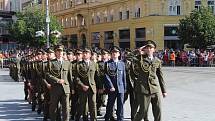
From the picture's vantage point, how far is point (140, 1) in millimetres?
57938

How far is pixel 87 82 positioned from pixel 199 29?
3777 cm

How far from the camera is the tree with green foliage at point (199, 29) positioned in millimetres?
48312

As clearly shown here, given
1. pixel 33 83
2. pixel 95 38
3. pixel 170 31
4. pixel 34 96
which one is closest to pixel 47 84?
pixel 33 83

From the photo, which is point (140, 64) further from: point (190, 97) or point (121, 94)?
point (190, 97)

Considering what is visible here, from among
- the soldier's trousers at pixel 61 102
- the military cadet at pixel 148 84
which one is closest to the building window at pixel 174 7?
the soldier's trousers at pixel 61 102

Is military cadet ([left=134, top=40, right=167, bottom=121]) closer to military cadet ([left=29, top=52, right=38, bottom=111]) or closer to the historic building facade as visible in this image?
military cadet ([left=29, top=52, right=38, bottom=111])

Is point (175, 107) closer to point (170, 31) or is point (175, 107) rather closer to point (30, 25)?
point (170, 31)

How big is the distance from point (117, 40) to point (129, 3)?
5218 mm

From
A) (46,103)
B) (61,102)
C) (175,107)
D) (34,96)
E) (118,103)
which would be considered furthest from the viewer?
(175,107)

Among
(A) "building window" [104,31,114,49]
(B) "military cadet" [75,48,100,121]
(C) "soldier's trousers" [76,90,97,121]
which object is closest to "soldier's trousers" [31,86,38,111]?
(C) "soldier's trousers" [76,90,97,121]

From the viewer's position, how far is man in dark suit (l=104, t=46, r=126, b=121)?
39.0ft

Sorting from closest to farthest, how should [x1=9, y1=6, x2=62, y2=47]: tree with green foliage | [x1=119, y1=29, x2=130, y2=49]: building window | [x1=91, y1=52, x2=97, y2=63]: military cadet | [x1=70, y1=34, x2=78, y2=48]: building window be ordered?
[x1=91, y1=52, x2=97, y2=63]: military cadet < [x1=9, y1=6, x2=62, y2=47]: tree with green foliage < [x1=119, y1=29, x2=130, y2=49]: building window < [x1=70, y1=34, x2=78, y2=48]: building window

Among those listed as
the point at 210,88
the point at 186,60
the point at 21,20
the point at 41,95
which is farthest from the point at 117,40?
the point at 41,95

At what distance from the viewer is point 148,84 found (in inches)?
416
